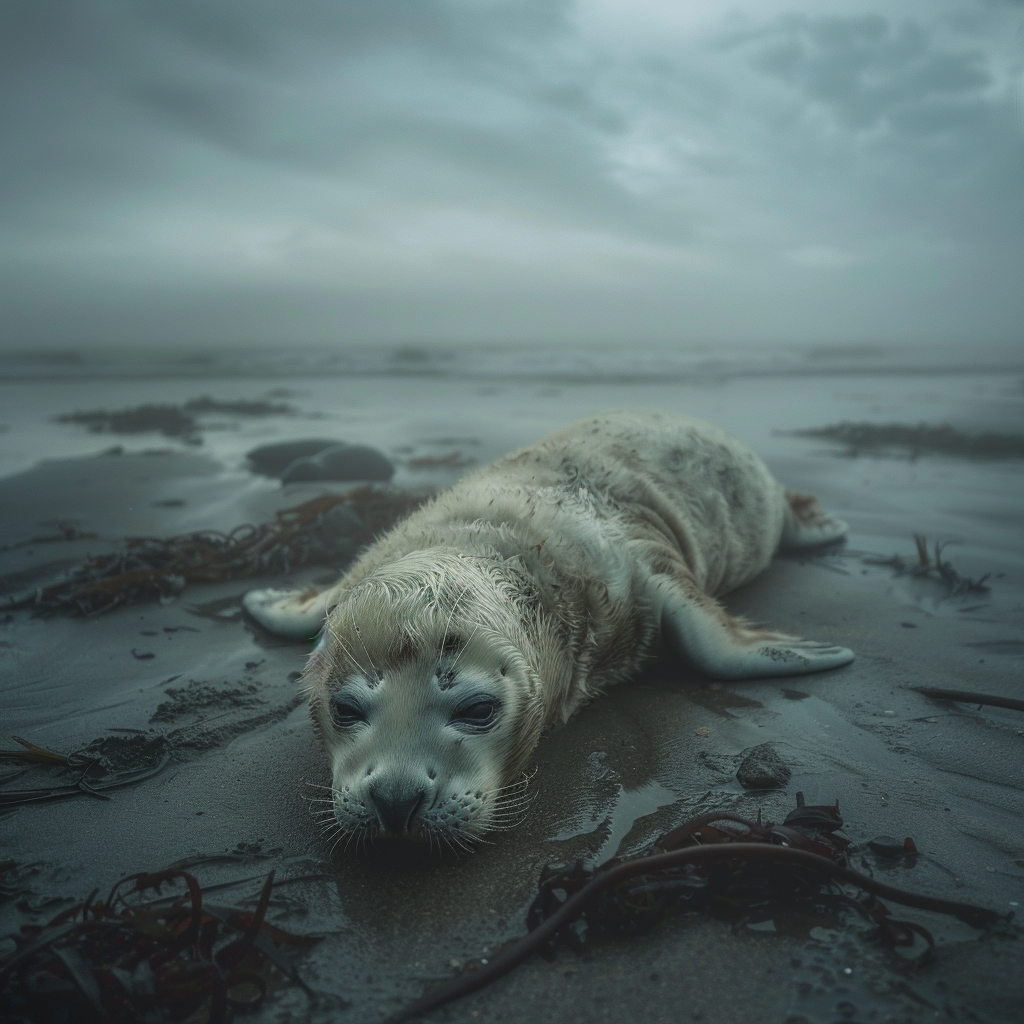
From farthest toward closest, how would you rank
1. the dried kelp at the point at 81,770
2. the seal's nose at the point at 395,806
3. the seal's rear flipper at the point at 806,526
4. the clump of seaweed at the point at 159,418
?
the clump of seaweed at the point at 159,418 < the seal's rear flipper at the point at 806,526 < the dried kelp at the point at 81,770 < the seal's nose at the point at 395,806

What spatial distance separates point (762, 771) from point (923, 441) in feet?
26.1

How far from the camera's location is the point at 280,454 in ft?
27.1

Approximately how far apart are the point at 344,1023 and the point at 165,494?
18.0 feet

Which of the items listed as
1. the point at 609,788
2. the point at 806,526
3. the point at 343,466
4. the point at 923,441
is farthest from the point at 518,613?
the point at 923,441

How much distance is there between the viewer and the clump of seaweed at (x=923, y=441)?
27.9ft

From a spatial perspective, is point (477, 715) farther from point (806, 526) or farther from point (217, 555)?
point (806, 526)

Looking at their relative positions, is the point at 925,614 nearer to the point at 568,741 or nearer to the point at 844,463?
the point at 568,741

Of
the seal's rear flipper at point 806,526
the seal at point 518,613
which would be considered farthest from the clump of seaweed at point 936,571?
the seal at point 518,613

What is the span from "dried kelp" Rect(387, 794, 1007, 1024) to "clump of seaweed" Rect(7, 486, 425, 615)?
2.90 metres

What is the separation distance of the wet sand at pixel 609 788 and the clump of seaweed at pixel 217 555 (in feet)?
0.38

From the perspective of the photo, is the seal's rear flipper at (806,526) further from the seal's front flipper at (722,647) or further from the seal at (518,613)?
the seal's front flipper at (722,647)

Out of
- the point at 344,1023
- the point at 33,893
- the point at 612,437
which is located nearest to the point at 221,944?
the point at 344,1023

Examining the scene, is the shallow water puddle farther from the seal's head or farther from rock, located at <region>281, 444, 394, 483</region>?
rock, located at <region>281, 444, 394, 483</region>

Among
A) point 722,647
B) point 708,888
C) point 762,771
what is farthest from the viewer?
point 722,647
